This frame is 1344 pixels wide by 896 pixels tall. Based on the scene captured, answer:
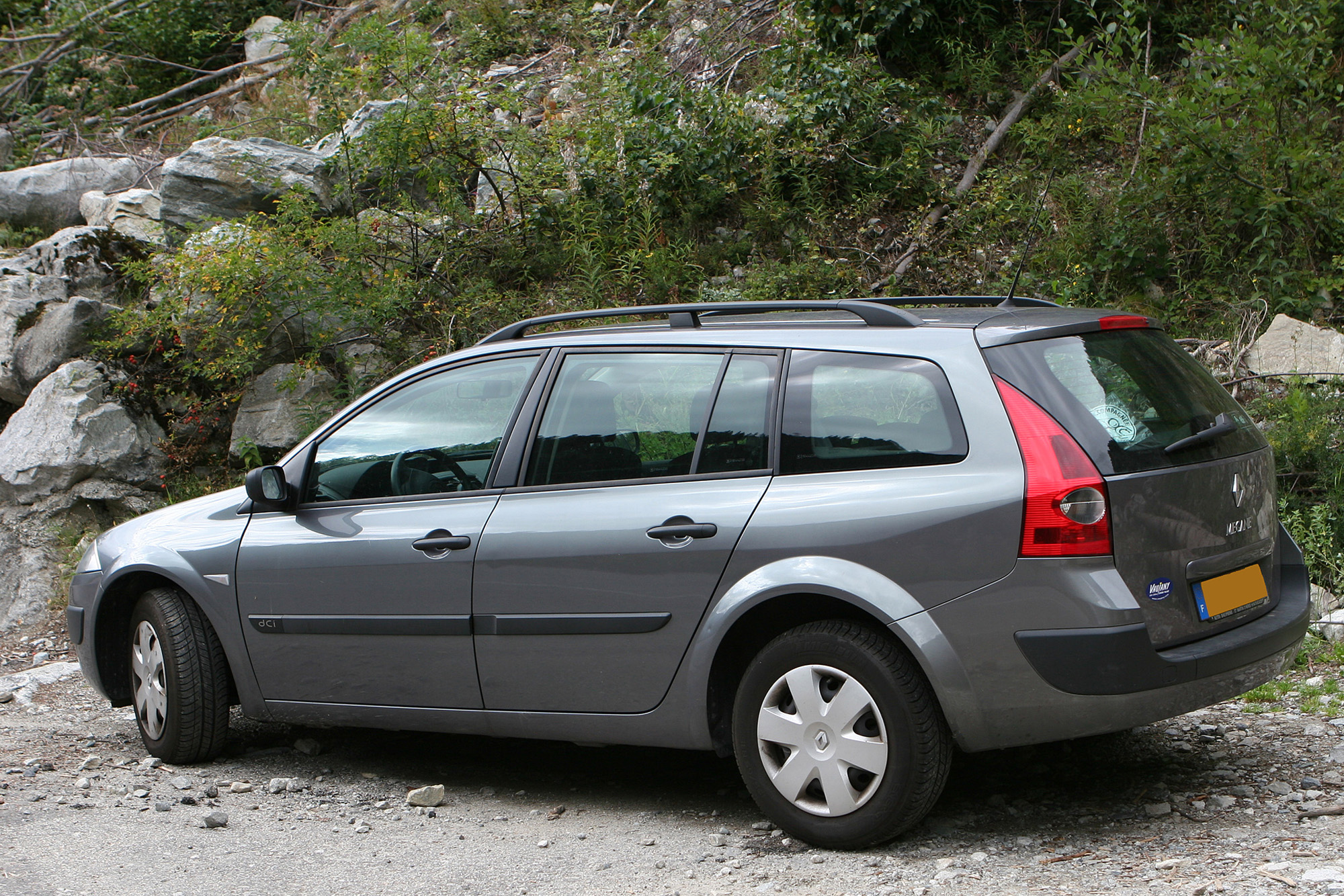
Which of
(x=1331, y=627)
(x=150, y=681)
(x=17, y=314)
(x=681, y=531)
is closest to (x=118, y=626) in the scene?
(x=150, y=681)

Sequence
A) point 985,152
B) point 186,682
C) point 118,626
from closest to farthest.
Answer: point 186,682
point 118,626
point 985,152

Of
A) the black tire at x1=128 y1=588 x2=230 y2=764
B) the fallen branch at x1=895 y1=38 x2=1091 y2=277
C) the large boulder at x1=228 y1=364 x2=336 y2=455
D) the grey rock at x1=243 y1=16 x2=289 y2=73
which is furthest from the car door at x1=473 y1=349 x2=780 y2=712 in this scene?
the grey rock at x1=243 y1=16 x2=289 y2=73

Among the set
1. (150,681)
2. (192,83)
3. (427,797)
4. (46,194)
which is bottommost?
(427,797)

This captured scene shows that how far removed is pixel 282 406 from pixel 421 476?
16.4ft

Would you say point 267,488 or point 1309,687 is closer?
point 267,488

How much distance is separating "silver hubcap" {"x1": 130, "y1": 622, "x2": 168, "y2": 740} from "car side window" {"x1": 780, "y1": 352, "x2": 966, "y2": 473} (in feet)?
9.41

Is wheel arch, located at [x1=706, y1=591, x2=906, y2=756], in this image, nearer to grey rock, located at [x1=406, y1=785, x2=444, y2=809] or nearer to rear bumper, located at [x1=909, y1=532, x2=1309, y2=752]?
rear bumper, located at [x1=909, y1=532, x2=1309, y2=752]

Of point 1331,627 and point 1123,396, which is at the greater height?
point 1123,396

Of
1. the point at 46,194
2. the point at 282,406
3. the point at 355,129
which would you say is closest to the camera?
the point at 282,406

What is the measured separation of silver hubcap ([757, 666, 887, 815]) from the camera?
3281mm

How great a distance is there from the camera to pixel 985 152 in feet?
30.4

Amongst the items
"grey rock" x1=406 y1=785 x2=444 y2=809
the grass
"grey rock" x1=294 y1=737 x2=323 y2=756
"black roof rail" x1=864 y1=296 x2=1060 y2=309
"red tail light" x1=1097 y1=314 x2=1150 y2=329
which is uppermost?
"black roof rail" x1=864 y1=296 x2=1060 y2=309

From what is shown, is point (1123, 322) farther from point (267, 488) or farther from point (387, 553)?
point (267, 488)

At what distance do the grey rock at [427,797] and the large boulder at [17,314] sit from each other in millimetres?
7016
